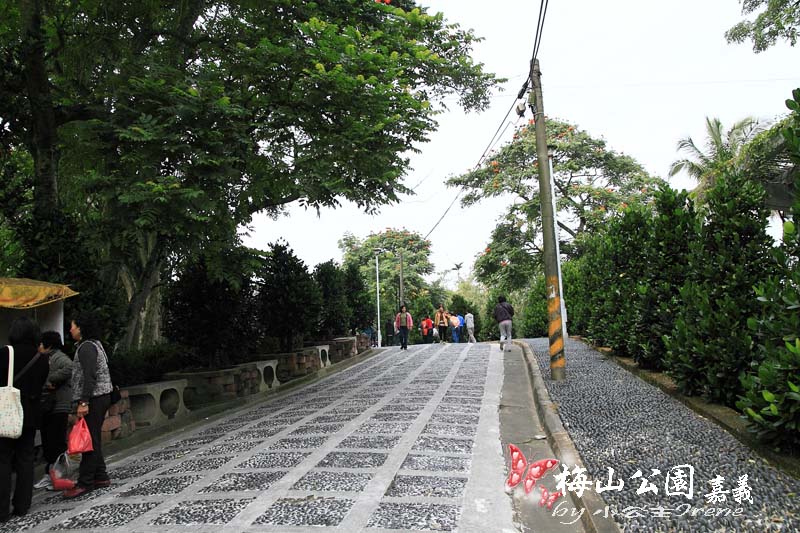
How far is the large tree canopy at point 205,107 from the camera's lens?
8.09 m

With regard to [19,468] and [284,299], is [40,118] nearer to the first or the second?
[19,468]

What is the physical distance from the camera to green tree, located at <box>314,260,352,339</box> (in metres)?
19.4

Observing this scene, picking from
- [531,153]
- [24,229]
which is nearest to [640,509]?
[24,229]

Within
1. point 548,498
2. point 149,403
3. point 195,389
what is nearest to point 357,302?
point 195,389

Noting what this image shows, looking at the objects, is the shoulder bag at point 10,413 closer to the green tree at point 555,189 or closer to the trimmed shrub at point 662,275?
the trimmed shrub at point 662,275

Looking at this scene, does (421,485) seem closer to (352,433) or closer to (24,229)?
(352,433)

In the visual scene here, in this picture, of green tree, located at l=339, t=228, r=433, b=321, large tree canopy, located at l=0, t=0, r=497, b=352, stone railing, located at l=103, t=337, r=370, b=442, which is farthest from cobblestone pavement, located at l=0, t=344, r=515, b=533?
green tree, located at l=339, t=228, r=433, b=321

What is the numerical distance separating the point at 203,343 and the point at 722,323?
985 centimetres

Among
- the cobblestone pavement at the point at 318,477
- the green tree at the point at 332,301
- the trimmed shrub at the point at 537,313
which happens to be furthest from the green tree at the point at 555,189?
the cobblestone pavement at the point at 318,477

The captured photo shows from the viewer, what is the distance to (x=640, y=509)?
3.97m

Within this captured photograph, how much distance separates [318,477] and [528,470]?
208cm

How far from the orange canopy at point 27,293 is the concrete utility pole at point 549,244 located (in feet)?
25.5

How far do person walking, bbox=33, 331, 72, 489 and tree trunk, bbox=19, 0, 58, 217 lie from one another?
3662mm

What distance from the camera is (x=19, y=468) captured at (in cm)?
526
